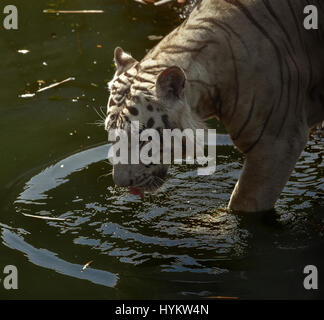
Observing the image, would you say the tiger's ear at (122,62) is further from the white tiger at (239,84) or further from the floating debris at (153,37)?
the floating debris at (153,37)

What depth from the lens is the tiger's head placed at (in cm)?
294

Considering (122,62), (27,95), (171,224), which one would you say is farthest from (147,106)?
(27,95)

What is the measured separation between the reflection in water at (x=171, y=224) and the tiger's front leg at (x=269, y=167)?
15cm

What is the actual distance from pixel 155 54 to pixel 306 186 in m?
1.25

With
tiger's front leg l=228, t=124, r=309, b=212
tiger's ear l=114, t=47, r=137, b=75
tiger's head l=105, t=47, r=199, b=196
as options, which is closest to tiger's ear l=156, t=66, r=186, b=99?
tiger's head l=105, t=47, r=199, b=196

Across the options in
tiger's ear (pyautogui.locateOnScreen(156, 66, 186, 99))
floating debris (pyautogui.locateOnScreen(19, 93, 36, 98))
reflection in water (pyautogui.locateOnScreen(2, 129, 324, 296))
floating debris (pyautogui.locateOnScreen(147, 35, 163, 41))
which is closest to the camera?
tiger's ear (pyautogui.locateOnScreen(156, 66, 186, 99))

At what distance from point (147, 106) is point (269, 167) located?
0.70 meters

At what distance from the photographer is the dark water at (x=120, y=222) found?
122 inches

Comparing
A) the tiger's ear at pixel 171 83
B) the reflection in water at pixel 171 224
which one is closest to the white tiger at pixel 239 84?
the tiger's ear at pixel 171 83

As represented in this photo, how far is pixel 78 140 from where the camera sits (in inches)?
175

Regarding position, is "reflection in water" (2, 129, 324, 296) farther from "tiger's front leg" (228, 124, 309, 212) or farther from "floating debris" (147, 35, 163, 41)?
"floating debris" (147, 35, 163, 41)

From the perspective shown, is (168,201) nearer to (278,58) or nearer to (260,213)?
(260,213)
